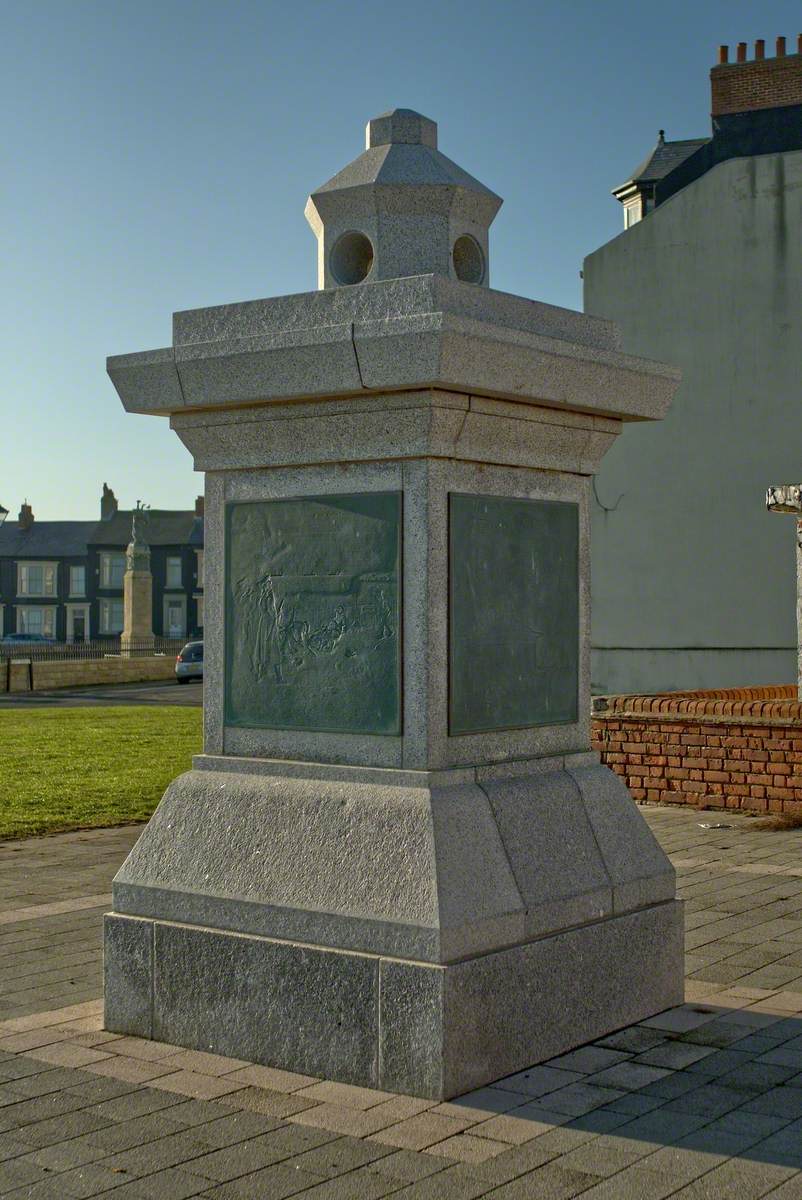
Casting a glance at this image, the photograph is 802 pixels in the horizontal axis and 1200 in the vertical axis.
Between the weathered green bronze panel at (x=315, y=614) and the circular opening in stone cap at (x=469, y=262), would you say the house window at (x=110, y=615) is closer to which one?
the weathered green bronze panel at (x=315, y=614)

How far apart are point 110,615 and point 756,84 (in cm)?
7647

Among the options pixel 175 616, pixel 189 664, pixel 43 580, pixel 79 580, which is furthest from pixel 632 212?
pixel 43 580

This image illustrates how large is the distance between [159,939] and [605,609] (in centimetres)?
1943

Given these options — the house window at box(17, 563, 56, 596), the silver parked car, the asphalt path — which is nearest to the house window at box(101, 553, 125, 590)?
the house window at box(17, 563, 56, 596)

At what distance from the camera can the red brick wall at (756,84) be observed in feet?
82.0

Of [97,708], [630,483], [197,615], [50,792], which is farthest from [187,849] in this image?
[197,615]

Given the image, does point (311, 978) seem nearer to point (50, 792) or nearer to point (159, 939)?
point (159, 939)

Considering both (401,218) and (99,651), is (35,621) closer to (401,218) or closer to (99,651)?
(99,651)

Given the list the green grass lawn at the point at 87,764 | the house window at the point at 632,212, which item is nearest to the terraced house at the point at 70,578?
the house window at the point at 632,212

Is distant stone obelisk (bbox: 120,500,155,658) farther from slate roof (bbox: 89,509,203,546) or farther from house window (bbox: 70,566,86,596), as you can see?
house window (bbox: 70,566,86,596)

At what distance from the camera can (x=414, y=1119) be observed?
15.0ft

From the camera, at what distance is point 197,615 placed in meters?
94.1

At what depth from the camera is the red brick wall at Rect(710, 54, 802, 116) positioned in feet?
82.0

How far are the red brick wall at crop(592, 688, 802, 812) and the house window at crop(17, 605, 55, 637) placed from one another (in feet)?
285
